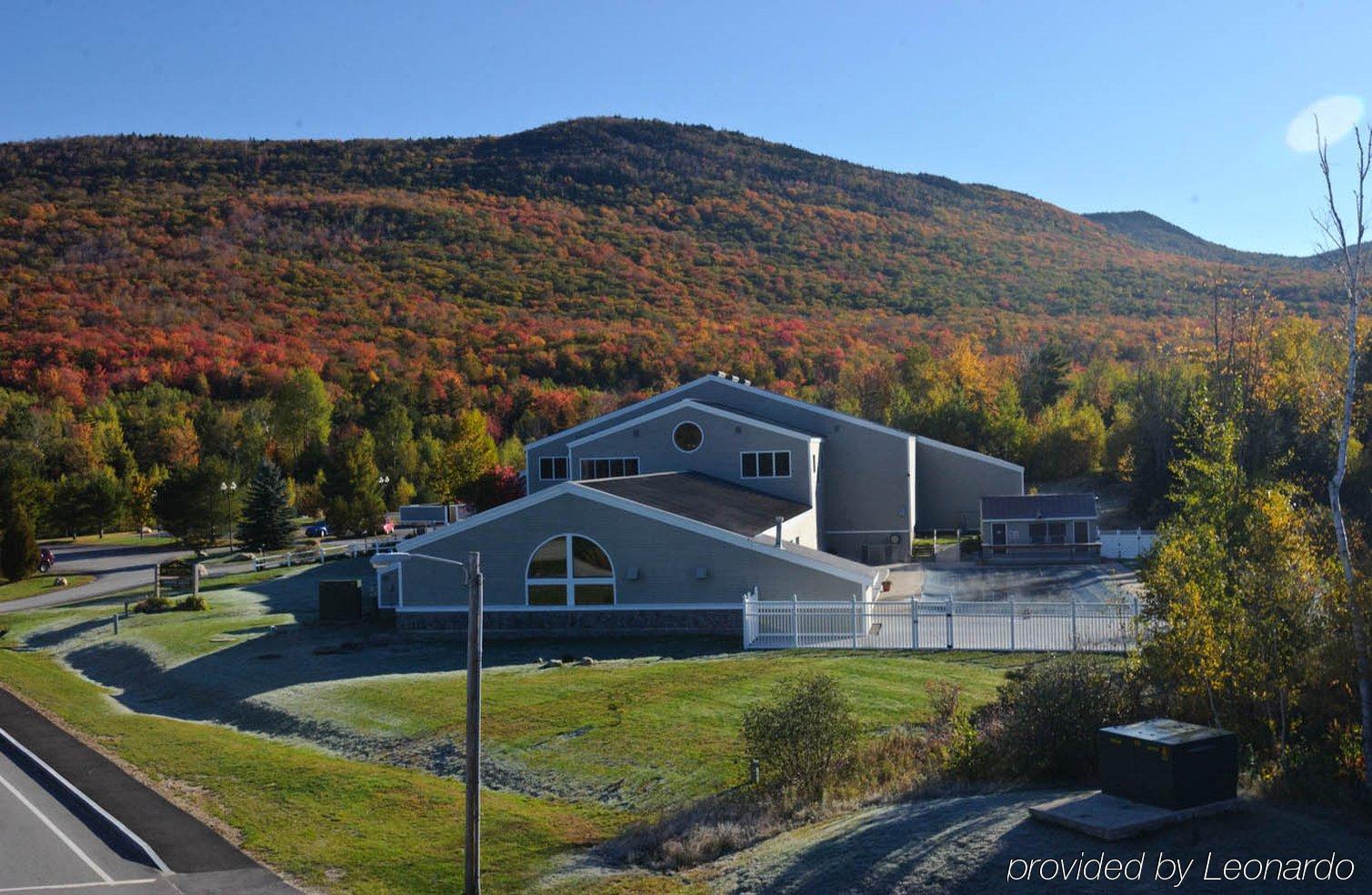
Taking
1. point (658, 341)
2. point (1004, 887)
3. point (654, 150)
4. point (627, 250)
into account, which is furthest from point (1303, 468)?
point (654, 150)

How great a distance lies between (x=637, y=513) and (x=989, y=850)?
60.2 feet

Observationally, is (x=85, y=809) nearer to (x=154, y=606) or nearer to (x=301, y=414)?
(x=154, y=606)

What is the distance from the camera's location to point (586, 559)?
29.0 meters

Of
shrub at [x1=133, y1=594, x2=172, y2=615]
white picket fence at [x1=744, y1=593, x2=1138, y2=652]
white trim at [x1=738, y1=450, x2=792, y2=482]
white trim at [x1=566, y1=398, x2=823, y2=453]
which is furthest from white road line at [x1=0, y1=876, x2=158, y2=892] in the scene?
white trim at [x1=566, y1=398, x2=823, y2=453]

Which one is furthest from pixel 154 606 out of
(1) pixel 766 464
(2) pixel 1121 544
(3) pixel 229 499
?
(2) pixel 1121 544

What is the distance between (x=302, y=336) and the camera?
101 metres

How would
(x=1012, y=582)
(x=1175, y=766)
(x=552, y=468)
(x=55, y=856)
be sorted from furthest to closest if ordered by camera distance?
1. (x=552, y=468)
2. (x=1012, y=582)
3. (x=55, y=856)
4. (x=1175, y=766)

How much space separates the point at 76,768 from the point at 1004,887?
51.3 feet

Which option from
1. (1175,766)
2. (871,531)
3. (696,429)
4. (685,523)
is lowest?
(1175,766)

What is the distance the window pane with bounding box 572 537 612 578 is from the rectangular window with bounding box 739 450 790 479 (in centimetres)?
1216

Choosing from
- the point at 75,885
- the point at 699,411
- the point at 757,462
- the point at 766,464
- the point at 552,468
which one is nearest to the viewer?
the point at 75,885

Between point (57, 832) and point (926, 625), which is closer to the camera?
point (57, 832)

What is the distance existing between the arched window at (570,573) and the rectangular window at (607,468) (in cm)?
1237

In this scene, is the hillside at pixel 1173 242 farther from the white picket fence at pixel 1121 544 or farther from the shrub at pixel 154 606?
the shrub at pixel 154 606
